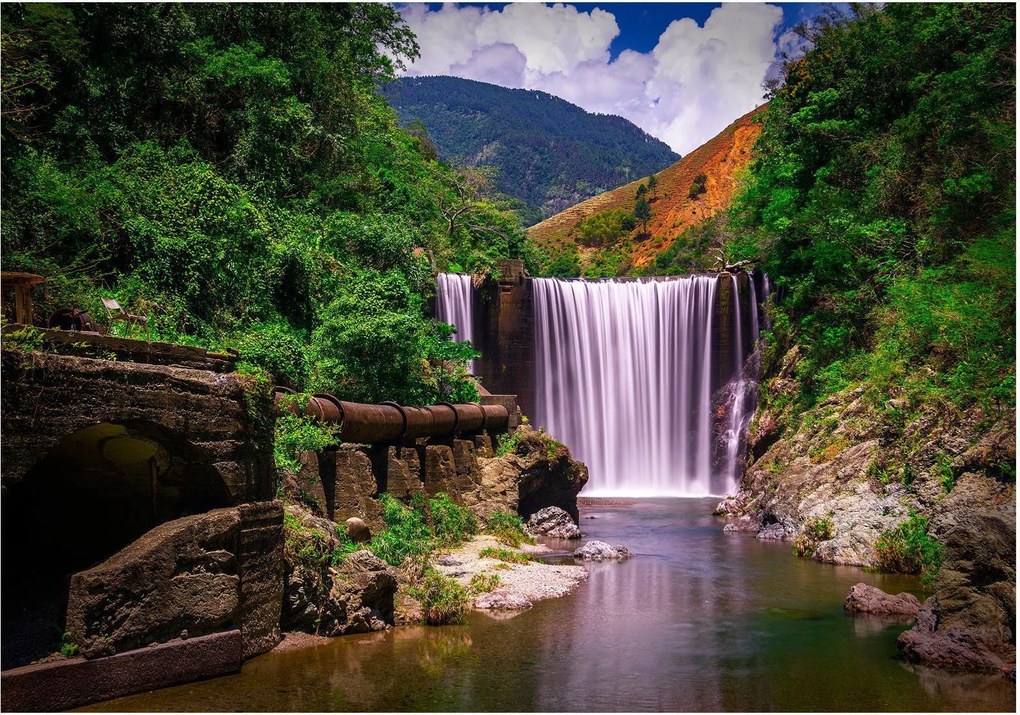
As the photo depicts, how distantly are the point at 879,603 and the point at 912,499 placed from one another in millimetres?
4297

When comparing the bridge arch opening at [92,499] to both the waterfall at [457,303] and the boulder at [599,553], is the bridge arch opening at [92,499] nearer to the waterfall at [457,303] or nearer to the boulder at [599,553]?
the boulder at [599,553]

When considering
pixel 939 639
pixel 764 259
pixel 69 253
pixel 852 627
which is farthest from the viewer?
pixel 764 259

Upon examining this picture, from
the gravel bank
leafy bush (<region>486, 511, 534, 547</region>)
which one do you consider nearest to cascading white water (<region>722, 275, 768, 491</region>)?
leafy bush (<region>486, 511, 534, 547</region>)

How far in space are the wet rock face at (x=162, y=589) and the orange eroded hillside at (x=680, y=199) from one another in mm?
70772

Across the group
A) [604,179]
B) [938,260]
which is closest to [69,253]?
[938,260]

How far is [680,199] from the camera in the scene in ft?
291

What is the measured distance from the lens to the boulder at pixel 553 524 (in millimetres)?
18422

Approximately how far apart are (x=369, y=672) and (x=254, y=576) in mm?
1395

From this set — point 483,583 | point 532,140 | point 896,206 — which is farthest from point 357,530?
point 532,140

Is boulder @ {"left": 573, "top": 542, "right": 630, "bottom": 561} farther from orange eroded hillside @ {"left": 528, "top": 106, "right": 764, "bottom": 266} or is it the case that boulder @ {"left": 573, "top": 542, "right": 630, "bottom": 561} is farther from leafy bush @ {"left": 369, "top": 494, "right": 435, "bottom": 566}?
orange eroded hillside @ {"left": 528, "top": 106, "right": 764, "bottom": 266}

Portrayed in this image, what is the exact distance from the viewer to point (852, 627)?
10656 mm

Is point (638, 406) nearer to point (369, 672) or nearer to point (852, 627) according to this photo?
point (852, 627)

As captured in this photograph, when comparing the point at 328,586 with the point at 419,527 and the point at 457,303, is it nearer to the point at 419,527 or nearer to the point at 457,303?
the point at 419,527

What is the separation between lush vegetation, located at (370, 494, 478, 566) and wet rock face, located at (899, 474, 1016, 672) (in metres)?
6.53
